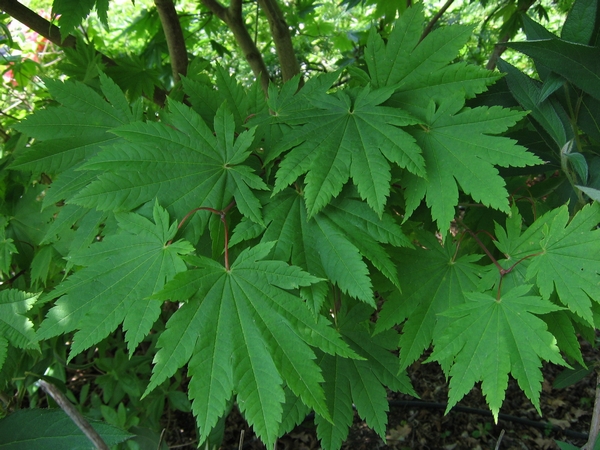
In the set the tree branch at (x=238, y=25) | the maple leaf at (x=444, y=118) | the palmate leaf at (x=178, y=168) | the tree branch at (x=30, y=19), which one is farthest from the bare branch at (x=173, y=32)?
the maple leaf at (x=444, y=118)

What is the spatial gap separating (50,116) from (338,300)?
99 cm

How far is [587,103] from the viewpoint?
1242 millimetres

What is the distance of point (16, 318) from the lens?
1184 millimetres

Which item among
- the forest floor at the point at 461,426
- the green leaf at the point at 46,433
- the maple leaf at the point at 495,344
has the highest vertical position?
the green leaf at the point at 46,433

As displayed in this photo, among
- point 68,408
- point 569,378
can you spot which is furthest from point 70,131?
point 569,378

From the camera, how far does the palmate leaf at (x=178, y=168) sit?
0.97 m

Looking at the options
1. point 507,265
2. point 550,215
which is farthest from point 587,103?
point 507,265

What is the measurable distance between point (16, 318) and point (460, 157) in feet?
3.97

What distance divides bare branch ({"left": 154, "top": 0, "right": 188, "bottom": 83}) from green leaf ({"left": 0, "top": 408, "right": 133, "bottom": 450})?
4.35 ft

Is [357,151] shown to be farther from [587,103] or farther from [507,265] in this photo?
[587,103]

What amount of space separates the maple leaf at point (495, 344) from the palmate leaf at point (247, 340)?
287 millimetres

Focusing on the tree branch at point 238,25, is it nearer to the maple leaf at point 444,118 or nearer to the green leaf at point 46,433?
the maple leaf at point 444,118

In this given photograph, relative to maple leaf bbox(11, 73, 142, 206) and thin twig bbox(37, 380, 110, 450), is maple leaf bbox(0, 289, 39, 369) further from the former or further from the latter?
thin twig bbox(37, 380, 110, 450)

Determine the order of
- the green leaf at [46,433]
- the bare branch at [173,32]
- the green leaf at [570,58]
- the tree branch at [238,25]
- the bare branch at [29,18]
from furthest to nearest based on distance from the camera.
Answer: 1. the tree branch at [238,25]
2. the bare branch at [173,32]
3. the bare branch at [29,18]
4. the green leaf at [570,58]
5. the green leaf at [46,433]
